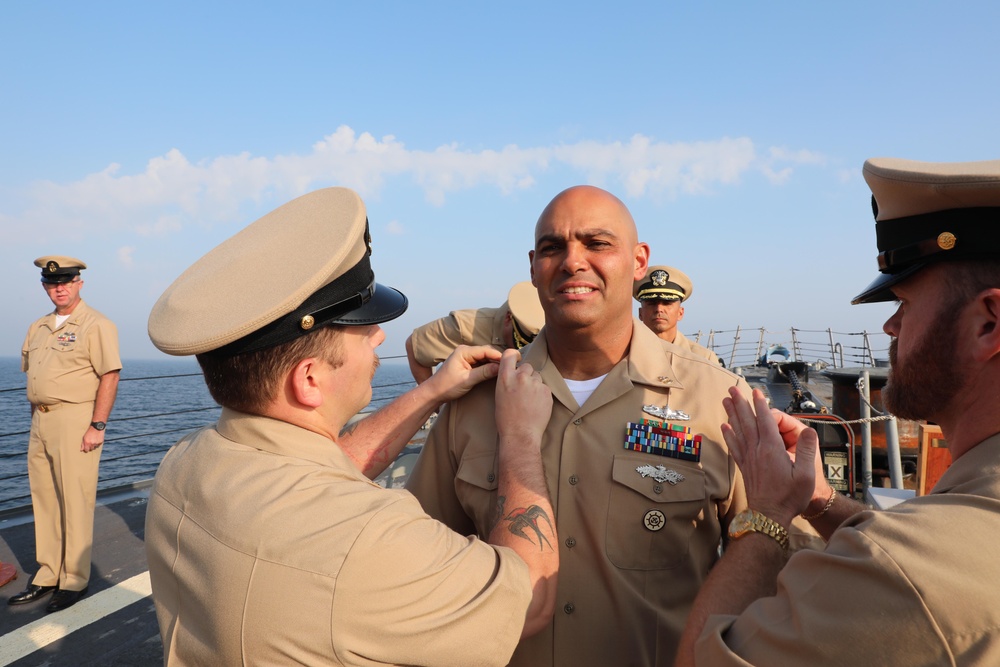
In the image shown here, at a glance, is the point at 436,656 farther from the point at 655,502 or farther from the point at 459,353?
the point at 459,353

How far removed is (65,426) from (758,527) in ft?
18.2

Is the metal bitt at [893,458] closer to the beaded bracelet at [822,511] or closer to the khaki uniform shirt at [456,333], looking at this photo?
the khaki uniform shirt at [456,333]

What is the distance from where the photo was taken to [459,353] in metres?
2.55

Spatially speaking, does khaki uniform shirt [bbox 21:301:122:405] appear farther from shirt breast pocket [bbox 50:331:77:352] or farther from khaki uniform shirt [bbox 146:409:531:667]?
khaki uniform shirt [bbox 146:409:531:667]

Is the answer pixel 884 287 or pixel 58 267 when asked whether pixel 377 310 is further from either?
pixel 58 267

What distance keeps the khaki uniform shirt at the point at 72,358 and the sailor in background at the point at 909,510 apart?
545 centimetres

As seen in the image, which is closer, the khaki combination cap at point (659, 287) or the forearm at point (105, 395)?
the forearm at point (105, 395)

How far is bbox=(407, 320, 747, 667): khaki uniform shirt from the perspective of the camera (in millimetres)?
→ 2100

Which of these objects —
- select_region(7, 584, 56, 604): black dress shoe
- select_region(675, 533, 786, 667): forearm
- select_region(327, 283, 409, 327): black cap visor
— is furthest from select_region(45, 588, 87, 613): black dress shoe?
select_region(675, 533, 786, 667): forearm

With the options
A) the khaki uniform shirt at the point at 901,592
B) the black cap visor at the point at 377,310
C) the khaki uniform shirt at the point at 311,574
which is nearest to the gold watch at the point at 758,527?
the khaki uniform shirt at the point at 901,592

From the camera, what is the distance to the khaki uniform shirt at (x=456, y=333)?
231 inches

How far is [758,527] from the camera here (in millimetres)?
1713

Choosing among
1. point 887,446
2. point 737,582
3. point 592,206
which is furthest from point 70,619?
point 887,446

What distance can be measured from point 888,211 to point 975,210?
0.24m
